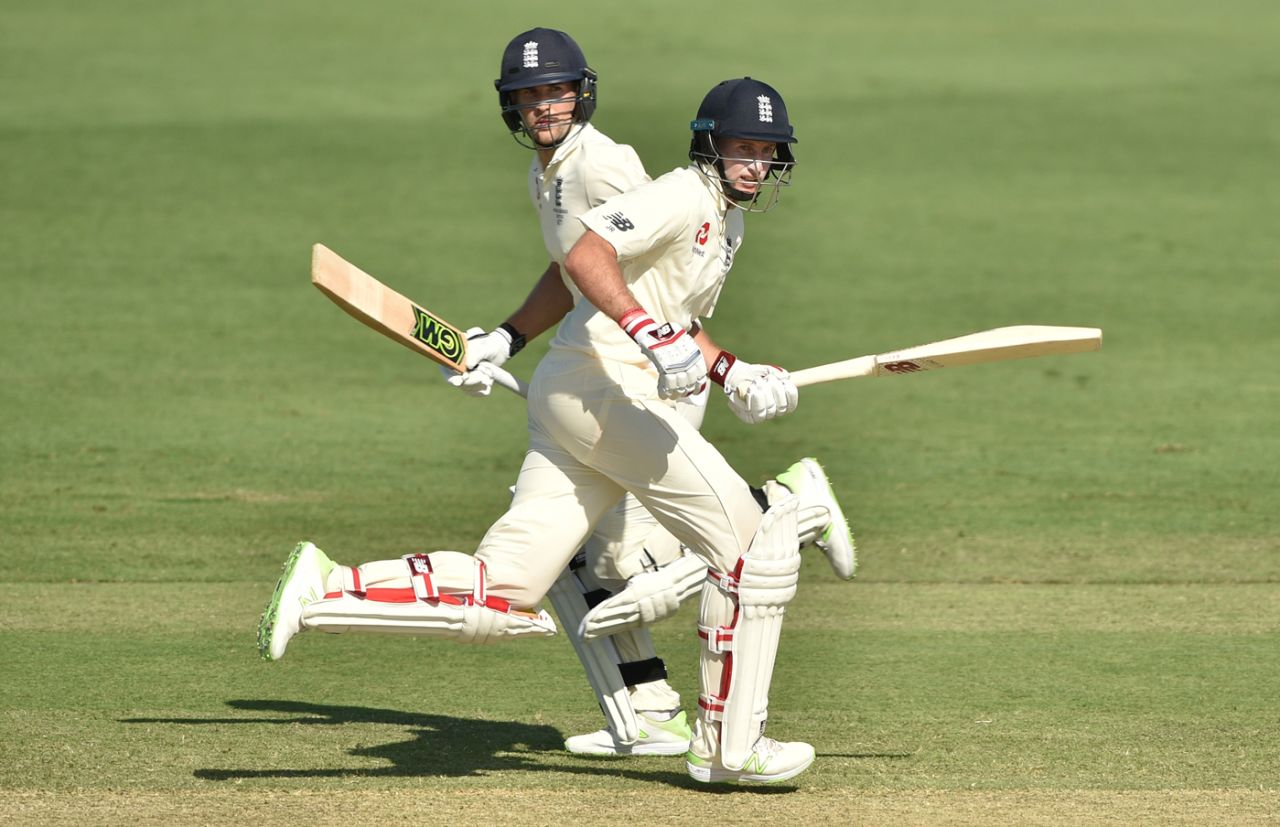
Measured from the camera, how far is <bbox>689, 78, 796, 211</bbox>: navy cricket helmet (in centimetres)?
469

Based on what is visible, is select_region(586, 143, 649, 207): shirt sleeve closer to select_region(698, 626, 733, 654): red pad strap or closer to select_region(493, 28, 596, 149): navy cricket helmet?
select_region(493, 28, 596, 149): navy cricket helmet

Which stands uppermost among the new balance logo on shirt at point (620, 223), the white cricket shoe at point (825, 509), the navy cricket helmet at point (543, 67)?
the navy cricket helmet at point (543, 67)

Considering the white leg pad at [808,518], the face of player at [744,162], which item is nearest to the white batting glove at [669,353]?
the face of player at [744,162]

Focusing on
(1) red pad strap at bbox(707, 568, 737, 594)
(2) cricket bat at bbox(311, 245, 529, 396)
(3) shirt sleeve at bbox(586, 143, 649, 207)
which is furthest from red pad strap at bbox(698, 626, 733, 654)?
(3) shirt sleeve at bbox(586, 143, 649, 207)

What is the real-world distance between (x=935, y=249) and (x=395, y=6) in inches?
403

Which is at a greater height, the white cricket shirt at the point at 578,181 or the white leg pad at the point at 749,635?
the white cricket shirt at the point at 578,181

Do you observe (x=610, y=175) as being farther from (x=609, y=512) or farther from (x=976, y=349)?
(x=976, y=349)

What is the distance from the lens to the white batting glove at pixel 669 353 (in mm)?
4289

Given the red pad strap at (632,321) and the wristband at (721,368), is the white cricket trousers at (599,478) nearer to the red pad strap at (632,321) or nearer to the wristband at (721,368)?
the wristband at (721,368)

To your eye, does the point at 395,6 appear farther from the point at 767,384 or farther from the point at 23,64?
the point at 767,384

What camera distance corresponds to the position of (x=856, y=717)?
17.4 feet

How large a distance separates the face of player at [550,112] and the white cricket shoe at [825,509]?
3.97 feet

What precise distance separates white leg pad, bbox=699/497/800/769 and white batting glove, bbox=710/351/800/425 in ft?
0.84

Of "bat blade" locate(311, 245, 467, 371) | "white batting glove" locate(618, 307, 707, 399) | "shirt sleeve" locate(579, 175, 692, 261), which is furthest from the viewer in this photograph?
"bat blade" locate(311, 245, 467, 371)
